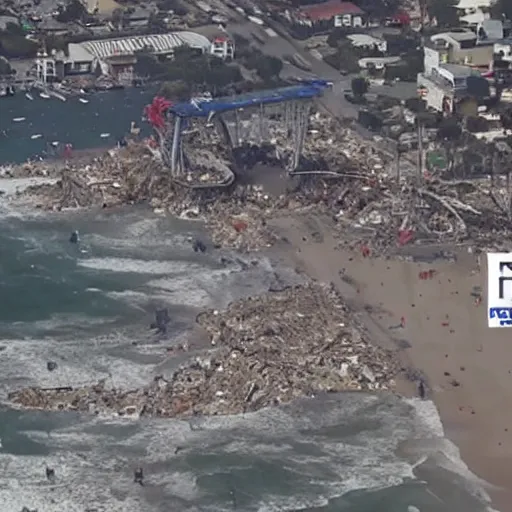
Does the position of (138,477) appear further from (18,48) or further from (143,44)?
(18,48)

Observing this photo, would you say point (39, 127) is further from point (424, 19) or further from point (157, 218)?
point (424, 19)

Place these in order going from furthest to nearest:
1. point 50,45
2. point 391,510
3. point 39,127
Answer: point 50,45 → point 39,127 → point 391,510

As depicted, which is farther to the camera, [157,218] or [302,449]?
[157,218]

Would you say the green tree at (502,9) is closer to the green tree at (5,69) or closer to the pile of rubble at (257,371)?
the green tree at (5,69)

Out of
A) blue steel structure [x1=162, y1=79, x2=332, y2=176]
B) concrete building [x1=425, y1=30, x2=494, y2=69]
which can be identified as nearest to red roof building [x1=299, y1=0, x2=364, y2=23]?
concrete building [x1=425, y1=30, x2=494, y2=69]

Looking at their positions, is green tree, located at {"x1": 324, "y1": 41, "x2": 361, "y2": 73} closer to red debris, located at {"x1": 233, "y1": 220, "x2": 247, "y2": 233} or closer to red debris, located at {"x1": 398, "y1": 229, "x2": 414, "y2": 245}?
red debris, located at {"x1": 233, "y1": 220, "x2": 247, "y2": 233}

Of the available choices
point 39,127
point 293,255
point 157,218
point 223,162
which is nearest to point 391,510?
point 293,255

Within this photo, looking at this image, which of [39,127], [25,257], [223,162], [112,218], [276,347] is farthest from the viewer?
[39,127]
